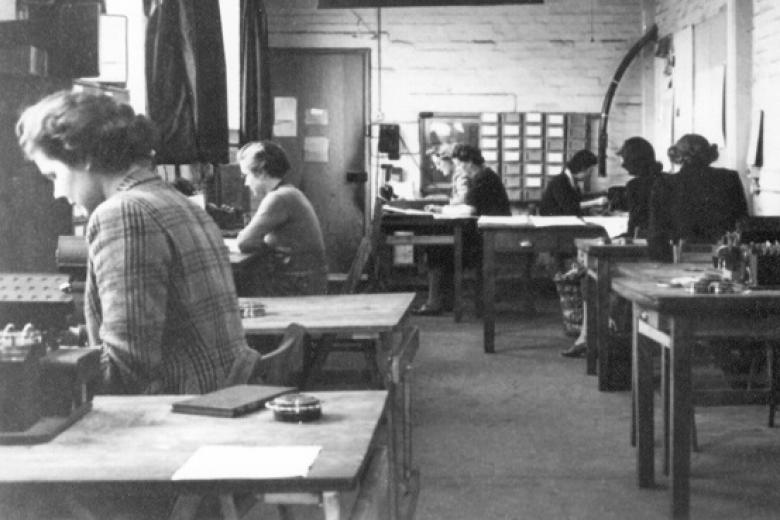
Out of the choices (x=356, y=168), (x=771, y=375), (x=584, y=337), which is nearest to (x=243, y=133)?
(x=584, y=337)

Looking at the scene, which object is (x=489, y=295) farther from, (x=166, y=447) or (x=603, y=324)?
(x=166, y=447)

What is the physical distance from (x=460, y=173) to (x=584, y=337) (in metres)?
3.01

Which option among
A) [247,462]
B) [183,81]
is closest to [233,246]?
[183,81]

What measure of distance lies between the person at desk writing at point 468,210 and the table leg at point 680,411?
6.28 metres

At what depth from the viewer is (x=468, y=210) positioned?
10438 millimetres

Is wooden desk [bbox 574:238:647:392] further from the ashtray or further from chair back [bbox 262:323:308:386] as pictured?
the ashtray

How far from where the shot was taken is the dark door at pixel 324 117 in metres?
12.8

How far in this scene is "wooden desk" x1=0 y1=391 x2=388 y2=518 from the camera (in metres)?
1.97

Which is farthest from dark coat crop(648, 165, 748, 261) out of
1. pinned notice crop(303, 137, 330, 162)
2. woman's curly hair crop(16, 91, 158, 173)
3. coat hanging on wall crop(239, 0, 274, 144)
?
pinned notice crop(303, 137, 330, 162)

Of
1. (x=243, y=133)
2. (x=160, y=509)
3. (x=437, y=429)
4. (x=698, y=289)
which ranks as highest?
(x=243, y=133)

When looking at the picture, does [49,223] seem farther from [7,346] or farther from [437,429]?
[7,346]

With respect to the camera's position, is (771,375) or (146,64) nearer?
(771,375)

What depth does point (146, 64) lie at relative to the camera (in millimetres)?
6051

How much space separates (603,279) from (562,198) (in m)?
3.94
